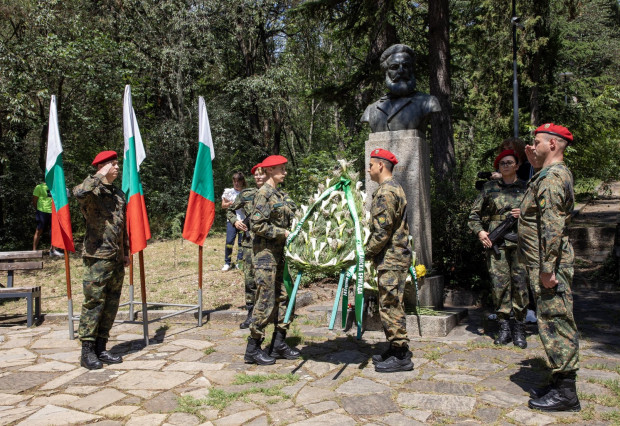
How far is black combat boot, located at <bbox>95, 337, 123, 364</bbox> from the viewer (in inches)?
201

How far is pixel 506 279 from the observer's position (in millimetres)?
5277

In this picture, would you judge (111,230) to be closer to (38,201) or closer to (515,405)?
(515,405)

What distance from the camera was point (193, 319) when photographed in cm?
700

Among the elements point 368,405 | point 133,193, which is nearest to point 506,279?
point 368,405

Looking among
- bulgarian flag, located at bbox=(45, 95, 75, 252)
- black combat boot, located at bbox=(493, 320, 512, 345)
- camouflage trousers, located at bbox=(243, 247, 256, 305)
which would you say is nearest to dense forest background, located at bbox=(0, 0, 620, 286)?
black combat boot, located at bbox=(493, 320, 512, 345)

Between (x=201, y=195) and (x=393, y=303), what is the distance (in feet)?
9.97

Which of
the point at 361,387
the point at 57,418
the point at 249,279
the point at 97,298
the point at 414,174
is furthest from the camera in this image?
the point at 249,279

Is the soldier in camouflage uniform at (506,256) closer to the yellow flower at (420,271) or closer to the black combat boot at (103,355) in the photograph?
the yellow flower at (420,271)

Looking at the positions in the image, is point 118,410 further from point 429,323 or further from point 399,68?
point 399,68

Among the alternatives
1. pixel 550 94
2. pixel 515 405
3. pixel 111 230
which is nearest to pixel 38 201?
pixel 111 230

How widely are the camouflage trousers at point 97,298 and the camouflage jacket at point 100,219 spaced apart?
102 mm

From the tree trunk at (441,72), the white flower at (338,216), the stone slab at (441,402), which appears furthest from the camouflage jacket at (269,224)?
the tree trunk at (441,72)

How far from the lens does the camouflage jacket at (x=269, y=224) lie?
4.77 meters

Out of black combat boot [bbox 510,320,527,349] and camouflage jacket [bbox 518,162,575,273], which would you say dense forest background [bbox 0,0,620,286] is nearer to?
black combat boot [bbox 510,320,527,349]
